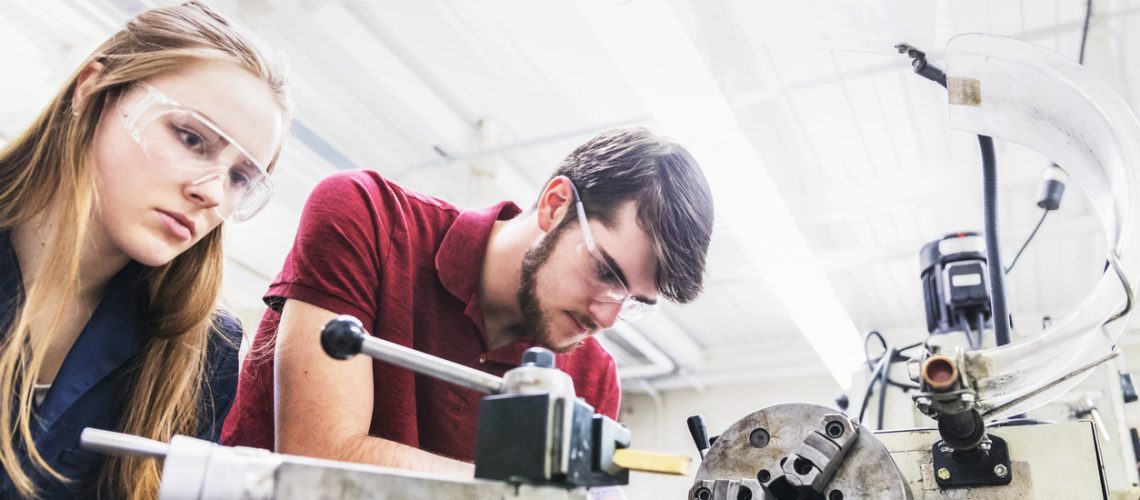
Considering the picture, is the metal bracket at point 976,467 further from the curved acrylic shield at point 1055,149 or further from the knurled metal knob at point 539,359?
the knurled metal knob at point 539,359

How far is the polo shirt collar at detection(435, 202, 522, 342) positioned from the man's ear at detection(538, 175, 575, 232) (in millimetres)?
96

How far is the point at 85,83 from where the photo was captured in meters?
0.97

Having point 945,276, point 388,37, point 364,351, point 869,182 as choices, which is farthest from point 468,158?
point 364,351

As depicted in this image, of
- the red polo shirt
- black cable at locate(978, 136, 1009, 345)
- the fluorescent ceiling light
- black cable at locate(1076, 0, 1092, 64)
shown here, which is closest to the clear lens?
the red polo shirt

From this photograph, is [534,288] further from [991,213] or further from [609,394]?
[991,213]

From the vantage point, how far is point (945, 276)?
1685mm

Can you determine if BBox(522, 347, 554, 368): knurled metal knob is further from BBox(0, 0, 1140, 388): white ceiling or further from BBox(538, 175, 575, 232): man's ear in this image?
BBox(0, 0, 1140, 388): white ceiling

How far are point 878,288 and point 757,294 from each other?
26.9 inches

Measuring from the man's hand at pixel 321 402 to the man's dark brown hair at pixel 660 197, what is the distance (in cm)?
45

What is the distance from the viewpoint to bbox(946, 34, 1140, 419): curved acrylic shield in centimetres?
83

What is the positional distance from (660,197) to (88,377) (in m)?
0.82

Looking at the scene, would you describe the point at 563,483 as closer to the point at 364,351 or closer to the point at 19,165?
the point at 364,351

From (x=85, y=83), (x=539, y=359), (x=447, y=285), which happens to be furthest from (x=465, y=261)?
(x=539, y=359)

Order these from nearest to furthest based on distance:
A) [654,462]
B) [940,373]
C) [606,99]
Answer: [654,462]
[940,373]
[606,99]
